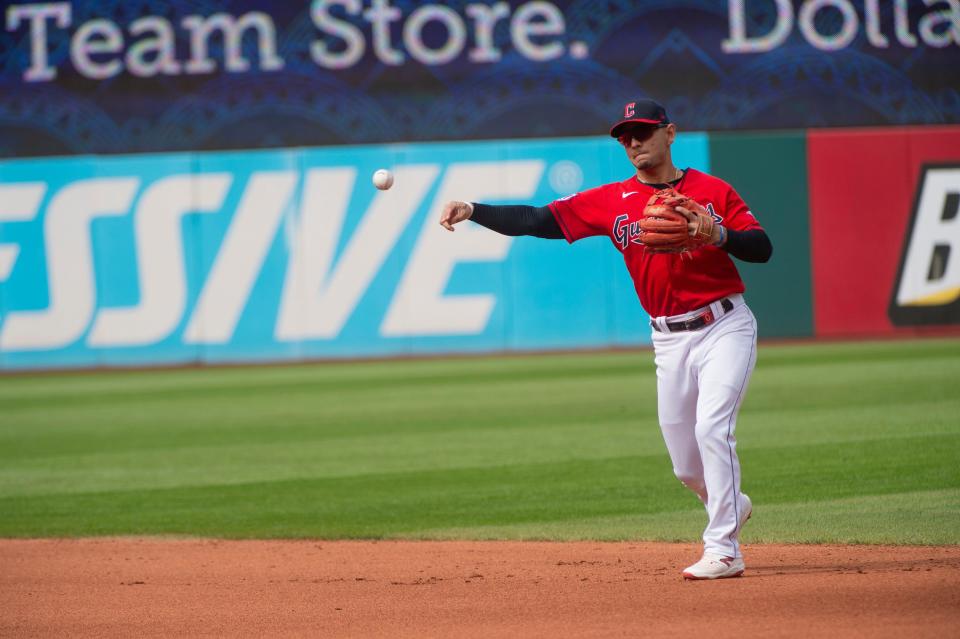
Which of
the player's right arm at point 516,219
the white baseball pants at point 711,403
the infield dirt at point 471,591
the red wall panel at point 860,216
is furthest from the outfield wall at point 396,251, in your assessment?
the white baseball pants at point 711,403

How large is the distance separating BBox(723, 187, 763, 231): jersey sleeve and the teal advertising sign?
13862 mm

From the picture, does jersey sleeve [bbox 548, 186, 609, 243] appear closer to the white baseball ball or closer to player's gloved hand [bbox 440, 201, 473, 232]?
player's gloved hand [bbox 440, 201, 473, 232]

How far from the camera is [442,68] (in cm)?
2061

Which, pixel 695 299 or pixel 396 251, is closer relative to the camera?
pixel 695 299

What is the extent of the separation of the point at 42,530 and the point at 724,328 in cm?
432

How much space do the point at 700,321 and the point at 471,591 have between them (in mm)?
1379

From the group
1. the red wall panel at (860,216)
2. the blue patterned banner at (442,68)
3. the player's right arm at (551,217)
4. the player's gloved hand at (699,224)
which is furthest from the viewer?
the blue patterned banner at (442,68)

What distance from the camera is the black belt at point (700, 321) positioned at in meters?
5.31

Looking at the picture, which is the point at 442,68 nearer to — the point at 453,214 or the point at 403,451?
the point at 403,451

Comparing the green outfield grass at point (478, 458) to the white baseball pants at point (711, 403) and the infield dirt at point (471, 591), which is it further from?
the white baseball pants at point (711, 403)

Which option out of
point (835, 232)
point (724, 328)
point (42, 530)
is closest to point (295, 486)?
point (42, 530)

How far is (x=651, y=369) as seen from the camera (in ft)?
52.4

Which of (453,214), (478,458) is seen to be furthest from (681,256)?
(478,458)

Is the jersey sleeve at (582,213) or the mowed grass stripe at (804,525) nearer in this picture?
the jersey sleeve at (582,213)
